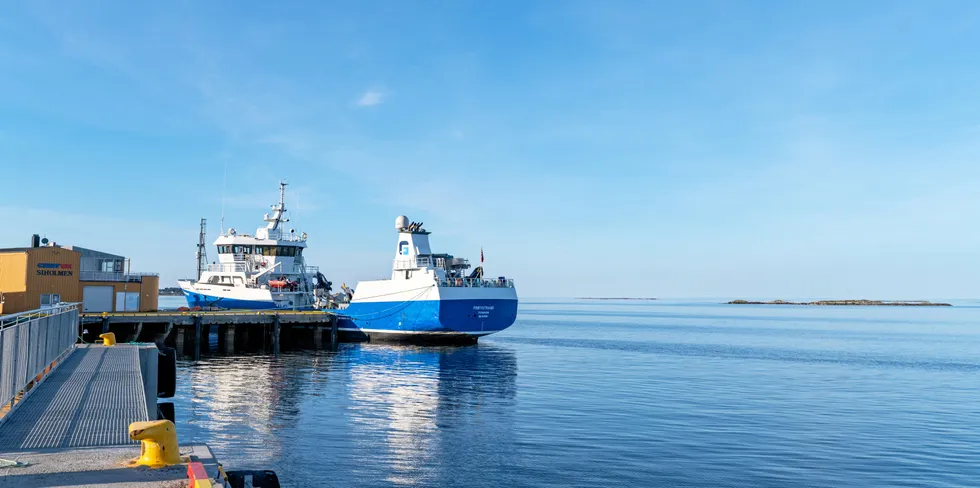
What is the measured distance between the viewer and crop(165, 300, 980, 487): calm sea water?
16297mm

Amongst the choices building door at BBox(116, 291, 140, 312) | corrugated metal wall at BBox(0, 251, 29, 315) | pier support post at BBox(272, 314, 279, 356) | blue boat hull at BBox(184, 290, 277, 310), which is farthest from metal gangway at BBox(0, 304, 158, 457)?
blue boat hull at BBox(184, 290, 277, 310)

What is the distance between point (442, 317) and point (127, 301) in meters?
22.2

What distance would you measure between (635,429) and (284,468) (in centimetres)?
1077

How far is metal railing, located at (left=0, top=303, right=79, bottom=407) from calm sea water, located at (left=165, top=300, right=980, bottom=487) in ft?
14.6

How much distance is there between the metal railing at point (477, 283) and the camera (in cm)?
4750

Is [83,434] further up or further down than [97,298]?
further down

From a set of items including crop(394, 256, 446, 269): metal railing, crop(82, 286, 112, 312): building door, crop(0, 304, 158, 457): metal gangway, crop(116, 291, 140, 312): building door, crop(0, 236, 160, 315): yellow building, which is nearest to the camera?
crop(0, 304, 158, 457): metal gangway

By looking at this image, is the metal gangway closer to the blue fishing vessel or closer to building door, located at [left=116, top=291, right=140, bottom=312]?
building door, located at [left=116, top=291, right=140, bottom=312]

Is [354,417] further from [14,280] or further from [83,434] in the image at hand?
[14,280]

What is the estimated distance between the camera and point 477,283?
48188 millimetres

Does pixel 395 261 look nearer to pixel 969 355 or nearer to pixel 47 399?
pixel 47 399

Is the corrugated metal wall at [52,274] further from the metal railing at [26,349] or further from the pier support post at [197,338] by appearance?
the metal railing at [26,349]

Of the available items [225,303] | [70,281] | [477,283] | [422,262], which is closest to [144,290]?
[70,281]

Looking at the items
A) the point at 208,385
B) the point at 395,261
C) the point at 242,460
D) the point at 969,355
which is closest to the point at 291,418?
the point at 242,460
